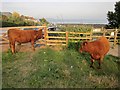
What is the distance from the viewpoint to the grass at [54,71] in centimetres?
654

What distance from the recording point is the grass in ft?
21.5

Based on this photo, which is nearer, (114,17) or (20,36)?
(20,36)

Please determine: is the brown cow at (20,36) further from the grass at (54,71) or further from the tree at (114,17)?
the tree at (114,17)

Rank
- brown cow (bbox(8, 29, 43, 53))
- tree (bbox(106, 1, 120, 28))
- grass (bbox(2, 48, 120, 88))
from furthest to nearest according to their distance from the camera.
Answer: tree (bbox(106, 1, 120, 28)) < brown cow (bbox(8, 29, 43, 53)) < grass (bbox(2, 48, 120, 88))

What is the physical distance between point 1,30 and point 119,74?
6.99 meters

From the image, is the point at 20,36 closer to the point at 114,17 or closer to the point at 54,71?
the point at 54,71

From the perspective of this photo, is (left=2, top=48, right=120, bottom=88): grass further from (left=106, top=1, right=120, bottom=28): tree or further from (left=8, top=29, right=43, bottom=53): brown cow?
(left=106, top=1, right=120, bottom=28): tree

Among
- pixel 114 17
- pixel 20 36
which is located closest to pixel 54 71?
pixel 20 36

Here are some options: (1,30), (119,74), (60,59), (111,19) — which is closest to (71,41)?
(60,59)

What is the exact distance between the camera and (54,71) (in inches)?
300

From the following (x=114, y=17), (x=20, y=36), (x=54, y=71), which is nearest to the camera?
(x=54, y=71)

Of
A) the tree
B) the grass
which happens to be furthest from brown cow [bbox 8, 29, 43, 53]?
the tree

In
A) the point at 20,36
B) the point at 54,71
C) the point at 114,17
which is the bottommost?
the point at 54,71

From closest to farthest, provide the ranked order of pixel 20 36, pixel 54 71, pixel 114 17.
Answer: pixel 54 71, pixel 20 36, pixel 114 17
